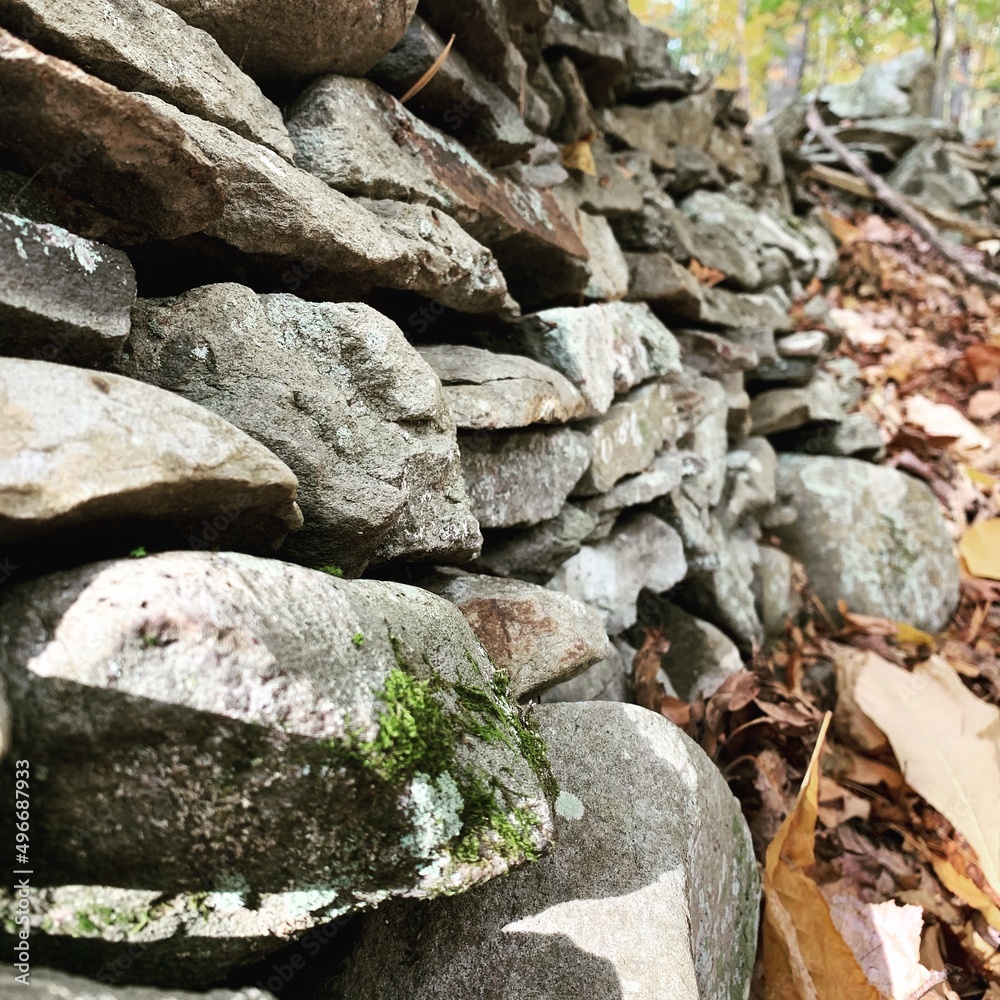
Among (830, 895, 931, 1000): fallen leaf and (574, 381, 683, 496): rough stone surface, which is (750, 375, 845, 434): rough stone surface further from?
(830, 895, 931, 1000): fallen leaf

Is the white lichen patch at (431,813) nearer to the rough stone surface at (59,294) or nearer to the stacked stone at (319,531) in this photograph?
the stacked stone at (319,531)

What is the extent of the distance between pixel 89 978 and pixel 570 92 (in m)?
3.97

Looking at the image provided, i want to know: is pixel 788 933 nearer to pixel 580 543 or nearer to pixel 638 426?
pixel 580 543

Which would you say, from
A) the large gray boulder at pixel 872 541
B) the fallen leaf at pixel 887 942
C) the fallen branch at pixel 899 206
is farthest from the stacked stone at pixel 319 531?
the fallen branch at pixel 899 206

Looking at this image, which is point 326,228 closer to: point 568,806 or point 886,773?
point 568,806

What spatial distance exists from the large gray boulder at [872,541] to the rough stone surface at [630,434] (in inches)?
58.0

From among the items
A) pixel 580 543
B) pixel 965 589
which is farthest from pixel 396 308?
pixel 965 589

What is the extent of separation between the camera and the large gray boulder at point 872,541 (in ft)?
14.3

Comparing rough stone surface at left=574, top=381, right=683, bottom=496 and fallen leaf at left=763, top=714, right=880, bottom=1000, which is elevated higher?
rough stone surface at left=574, top=381, right=683, bottom=496

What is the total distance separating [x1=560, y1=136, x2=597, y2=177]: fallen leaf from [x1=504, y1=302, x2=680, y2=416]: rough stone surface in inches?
32.9

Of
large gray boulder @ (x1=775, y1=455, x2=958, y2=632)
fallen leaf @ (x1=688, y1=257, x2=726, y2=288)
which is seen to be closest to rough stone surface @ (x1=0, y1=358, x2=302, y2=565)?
fallen leaf @ (x1=688, y1=257, x2=726, y2=288)

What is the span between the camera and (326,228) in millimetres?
1793

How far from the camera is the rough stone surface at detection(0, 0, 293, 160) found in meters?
1.39

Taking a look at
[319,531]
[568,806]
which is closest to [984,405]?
[568,806]
